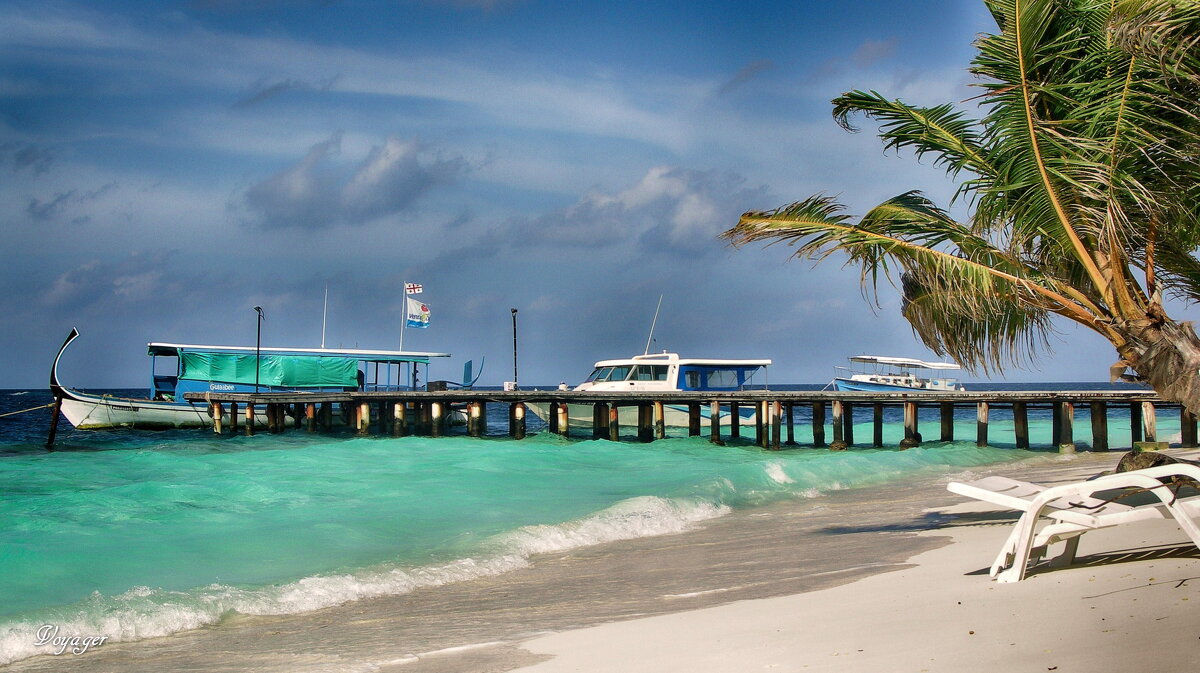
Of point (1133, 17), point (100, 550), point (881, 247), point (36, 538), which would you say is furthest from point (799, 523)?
point (36, 538)

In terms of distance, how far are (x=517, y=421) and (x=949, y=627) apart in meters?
27.5

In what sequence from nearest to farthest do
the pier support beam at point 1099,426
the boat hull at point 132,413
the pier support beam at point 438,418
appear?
the pier support beam at point 1099,426 → the pier support beam at point 438,418 → the boat hull at point 132,413

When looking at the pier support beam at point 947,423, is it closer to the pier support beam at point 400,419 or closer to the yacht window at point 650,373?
the yacht window at point 650,373

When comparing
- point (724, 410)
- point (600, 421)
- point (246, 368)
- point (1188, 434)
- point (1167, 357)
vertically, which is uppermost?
point (246, 368)

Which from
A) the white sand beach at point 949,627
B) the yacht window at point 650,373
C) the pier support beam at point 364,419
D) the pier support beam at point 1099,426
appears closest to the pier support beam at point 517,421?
the yacht window at point 650,373

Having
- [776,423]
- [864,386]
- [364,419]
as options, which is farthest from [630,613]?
[864,386]

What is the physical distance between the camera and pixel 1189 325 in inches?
248

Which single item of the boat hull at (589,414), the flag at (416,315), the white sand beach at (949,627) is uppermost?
the flag at (416,315)

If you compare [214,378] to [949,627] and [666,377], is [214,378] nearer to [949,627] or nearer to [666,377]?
[666,377]

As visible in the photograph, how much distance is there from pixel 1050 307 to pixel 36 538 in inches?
449

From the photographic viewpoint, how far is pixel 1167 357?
6172mm

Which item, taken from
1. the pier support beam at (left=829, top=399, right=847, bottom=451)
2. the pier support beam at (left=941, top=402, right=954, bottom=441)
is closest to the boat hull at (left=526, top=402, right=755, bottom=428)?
the pier support beam at (left=829, top=399, right=847, bottom=451)

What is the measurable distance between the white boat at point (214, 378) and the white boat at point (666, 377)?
8898mm

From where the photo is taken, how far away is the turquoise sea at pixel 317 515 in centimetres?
771
